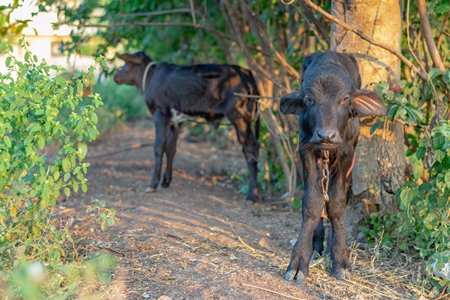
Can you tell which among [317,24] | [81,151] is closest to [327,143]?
[81,151]

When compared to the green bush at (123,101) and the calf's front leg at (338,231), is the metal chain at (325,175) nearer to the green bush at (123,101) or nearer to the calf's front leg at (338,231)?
the calf's front leg at (338,231)

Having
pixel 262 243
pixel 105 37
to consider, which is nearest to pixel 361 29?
pixel 262 243

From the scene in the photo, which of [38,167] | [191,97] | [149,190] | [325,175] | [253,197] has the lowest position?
[149,190]

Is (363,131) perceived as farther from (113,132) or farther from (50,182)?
(113,132)

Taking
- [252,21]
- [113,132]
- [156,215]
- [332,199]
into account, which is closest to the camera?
[332,199]

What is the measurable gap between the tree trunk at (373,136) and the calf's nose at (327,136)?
131cm

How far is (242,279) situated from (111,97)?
10.9 m

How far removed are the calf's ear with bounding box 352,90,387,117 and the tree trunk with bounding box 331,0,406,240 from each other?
86 cm

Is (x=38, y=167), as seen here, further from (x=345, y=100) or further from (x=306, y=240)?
(x=345, y=100)

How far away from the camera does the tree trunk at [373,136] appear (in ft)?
17.9

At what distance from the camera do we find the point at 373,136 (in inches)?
215

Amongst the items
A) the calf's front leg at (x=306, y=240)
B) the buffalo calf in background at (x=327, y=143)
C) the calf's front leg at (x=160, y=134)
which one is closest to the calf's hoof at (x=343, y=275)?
the buffalo calf in background at (x=327, y=143)

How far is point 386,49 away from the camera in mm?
5148

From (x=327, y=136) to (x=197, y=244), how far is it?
5.55ft
